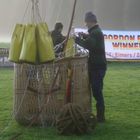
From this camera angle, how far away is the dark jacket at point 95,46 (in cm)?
957

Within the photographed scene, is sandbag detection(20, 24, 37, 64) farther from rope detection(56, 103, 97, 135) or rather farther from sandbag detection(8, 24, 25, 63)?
rope detection(56, 103, 97, 135)

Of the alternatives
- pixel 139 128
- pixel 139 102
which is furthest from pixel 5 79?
pixel 139 128

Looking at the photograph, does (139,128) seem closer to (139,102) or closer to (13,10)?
(139,102)

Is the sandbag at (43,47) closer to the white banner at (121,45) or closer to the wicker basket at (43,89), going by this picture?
the wicker basket at (43,89)

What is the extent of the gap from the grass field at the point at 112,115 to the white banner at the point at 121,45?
195 inches

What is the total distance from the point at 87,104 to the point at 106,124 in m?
0.47

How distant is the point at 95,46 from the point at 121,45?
44.5ft

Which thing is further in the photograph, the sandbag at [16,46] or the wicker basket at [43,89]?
the wicker basket at [43,89]

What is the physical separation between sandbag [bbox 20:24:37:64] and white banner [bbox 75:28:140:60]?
1414 centimetres

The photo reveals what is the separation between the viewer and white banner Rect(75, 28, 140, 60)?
2272cm

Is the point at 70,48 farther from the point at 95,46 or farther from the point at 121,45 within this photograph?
the point at 121,45

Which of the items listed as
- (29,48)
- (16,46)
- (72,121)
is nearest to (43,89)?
(72,121)

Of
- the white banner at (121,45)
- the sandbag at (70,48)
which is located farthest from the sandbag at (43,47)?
the white banner at (121,45)

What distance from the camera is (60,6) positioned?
987 inches
